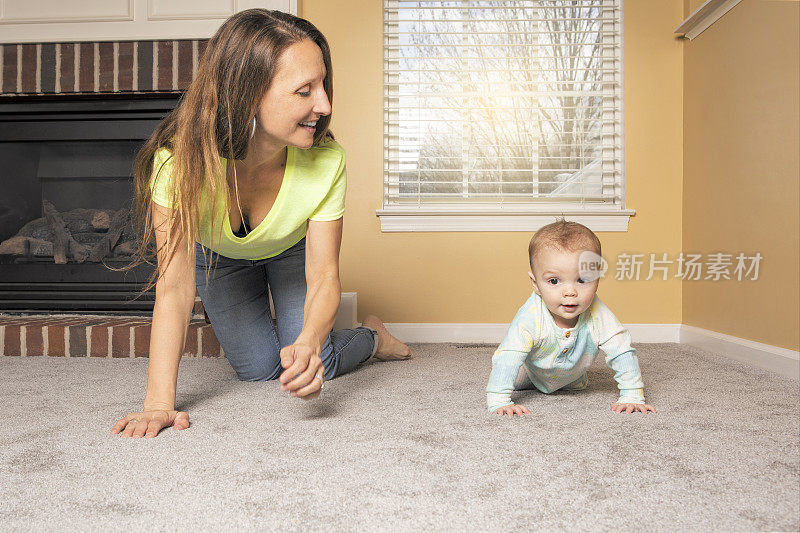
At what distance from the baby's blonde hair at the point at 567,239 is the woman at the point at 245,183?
46cm

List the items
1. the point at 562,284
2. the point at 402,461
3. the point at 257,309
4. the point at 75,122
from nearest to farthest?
the point at 402,461 < the point at 562,284 < the point at 257,309 < the point at 75,122

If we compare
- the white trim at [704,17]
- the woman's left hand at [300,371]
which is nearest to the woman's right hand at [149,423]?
the woman's left hand at [300,371]

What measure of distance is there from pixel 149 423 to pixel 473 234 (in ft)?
5.57

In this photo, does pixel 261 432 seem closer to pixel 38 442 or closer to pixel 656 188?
pixel 38 442

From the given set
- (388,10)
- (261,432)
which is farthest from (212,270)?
(388,10)

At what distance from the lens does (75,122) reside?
2467 mm

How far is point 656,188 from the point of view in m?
2.56

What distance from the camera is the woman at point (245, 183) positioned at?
115 cm

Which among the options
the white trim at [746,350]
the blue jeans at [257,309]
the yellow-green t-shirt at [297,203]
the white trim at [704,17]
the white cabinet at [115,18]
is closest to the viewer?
the yellow-green t-shirt at [297,203]

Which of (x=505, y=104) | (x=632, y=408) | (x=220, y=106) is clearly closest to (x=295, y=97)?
(x=220, y=106)

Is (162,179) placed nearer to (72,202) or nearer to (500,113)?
(72,202)

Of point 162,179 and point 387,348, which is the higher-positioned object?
point 162,179

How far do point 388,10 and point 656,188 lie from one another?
4.52 feet

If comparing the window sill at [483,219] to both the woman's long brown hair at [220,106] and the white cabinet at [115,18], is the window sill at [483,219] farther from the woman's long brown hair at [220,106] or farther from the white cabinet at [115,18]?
the woman's long brown hair at [220,106]
